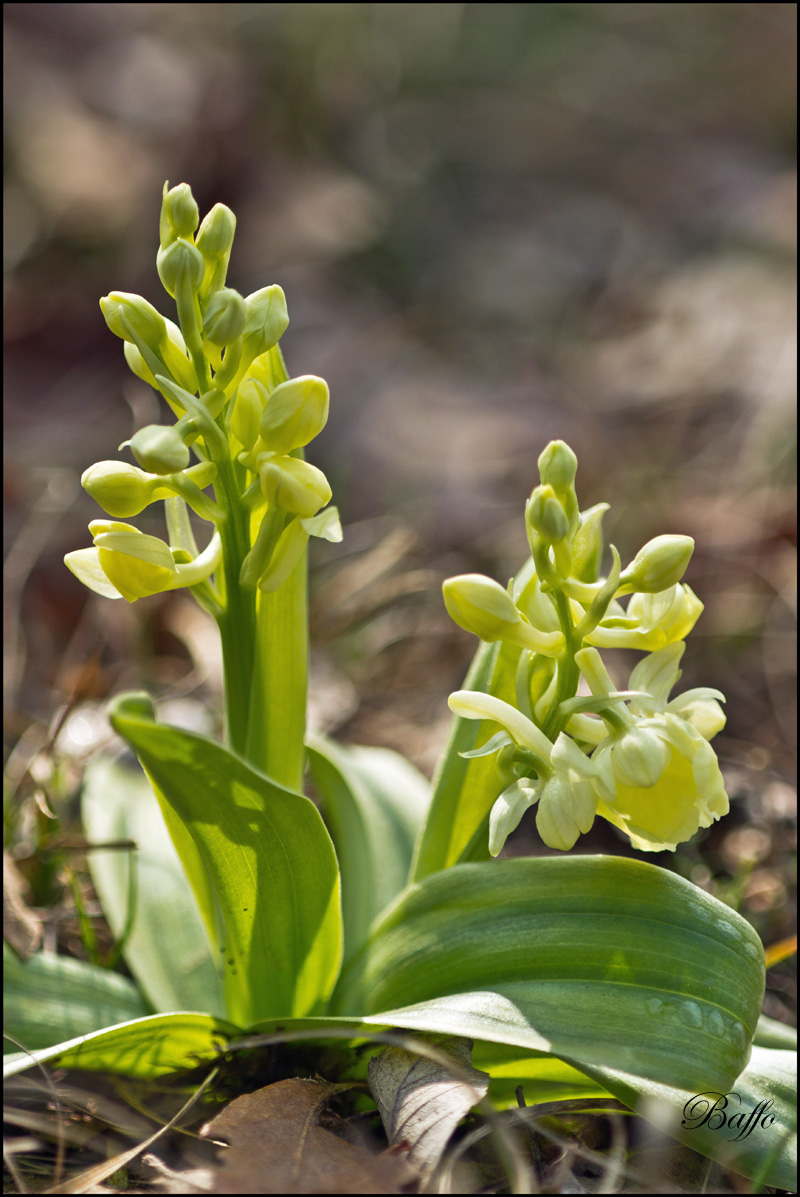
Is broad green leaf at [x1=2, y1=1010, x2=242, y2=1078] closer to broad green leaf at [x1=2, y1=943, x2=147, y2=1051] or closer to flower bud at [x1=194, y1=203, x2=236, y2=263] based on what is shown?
broad green leaf at [x1=2, y1=943, x2=147, y2=1051]

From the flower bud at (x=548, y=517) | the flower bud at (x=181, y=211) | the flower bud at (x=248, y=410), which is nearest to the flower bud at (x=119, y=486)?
the flower bud at (x=248, y=410)

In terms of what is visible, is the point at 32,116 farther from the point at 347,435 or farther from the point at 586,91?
the point at 586,91

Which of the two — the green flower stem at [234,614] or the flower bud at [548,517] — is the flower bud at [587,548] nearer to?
the flower bud at [548,517]

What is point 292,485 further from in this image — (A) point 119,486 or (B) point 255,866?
(B) point 255,866

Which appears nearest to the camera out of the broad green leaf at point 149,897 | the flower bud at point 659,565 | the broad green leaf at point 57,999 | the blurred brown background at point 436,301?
the flower bud at point 659,565

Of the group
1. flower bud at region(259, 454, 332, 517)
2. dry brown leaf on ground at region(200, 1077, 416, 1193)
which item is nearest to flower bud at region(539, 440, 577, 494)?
flower bud at region(259, 454, 332, 517)

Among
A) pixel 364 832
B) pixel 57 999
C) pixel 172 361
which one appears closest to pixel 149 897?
pixel 57 999
